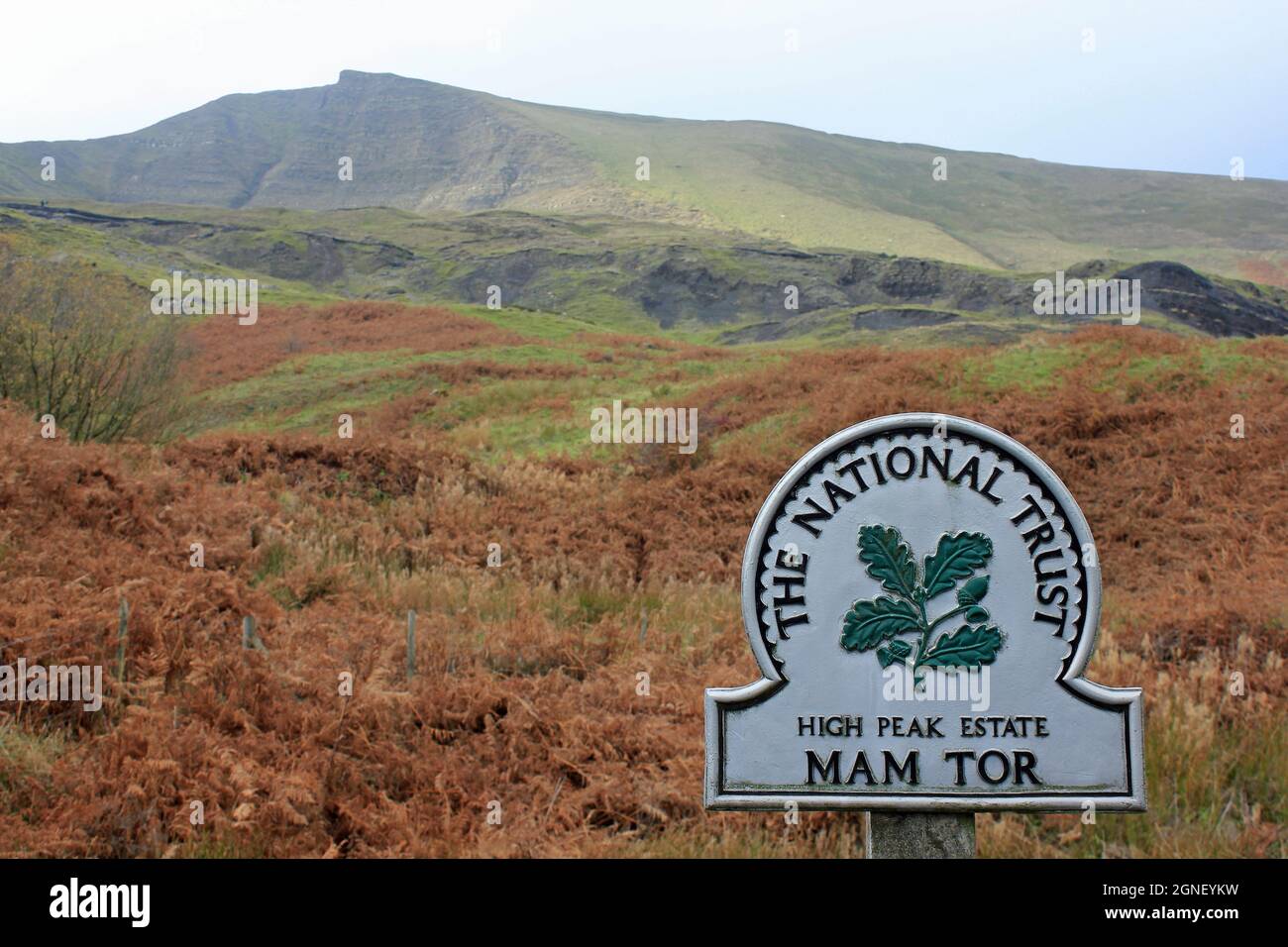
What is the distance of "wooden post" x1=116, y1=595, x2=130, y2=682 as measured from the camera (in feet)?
22.0

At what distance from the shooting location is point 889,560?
3.37 m

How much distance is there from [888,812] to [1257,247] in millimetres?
165461

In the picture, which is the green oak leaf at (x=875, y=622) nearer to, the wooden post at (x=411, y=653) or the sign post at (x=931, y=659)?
the sign post at (x=931, y=659)

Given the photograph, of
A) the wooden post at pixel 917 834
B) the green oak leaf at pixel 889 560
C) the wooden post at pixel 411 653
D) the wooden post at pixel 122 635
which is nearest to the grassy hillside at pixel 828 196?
the wooden post at pixel 411 653

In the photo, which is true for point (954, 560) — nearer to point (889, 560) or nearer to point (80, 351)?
point (889, 560)

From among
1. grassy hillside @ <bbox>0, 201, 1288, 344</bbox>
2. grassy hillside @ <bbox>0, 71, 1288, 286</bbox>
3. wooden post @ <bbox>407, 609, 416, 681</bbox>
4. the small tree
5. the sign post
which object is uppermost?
grassy hillside @ <bbox>0, 71, 1288, 286</bbox>

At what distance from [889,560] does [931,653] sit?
34 centimetres

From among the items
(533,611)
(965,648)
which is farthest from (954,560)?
(533,611)

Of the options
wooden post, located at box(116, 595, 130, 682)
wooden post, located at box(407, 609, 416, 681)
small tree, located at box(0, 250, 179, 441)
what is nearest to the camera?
wooden post, located at box(116, 595, 130, 682)

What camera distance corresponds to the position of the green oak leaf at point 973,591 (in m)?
3.35

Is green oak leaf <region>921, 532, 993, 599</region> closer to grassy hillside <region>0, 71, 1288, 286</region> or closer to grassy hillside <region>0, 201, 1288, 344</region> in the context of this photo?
grassy hillside <region>0, 201, 1288, 344</region>

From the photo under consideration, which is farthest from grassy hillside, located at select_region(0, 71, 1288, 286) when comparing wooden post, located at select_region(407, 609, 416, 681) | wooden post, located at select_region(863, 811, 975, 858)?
wooden post, located at select_region(863, 811, 975, 858)

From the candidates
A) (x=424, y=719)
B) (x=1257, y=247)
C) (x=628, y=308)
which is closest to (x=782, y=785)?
(x=424, y=719)

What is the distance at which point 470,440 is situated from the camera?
21578 millimetres
